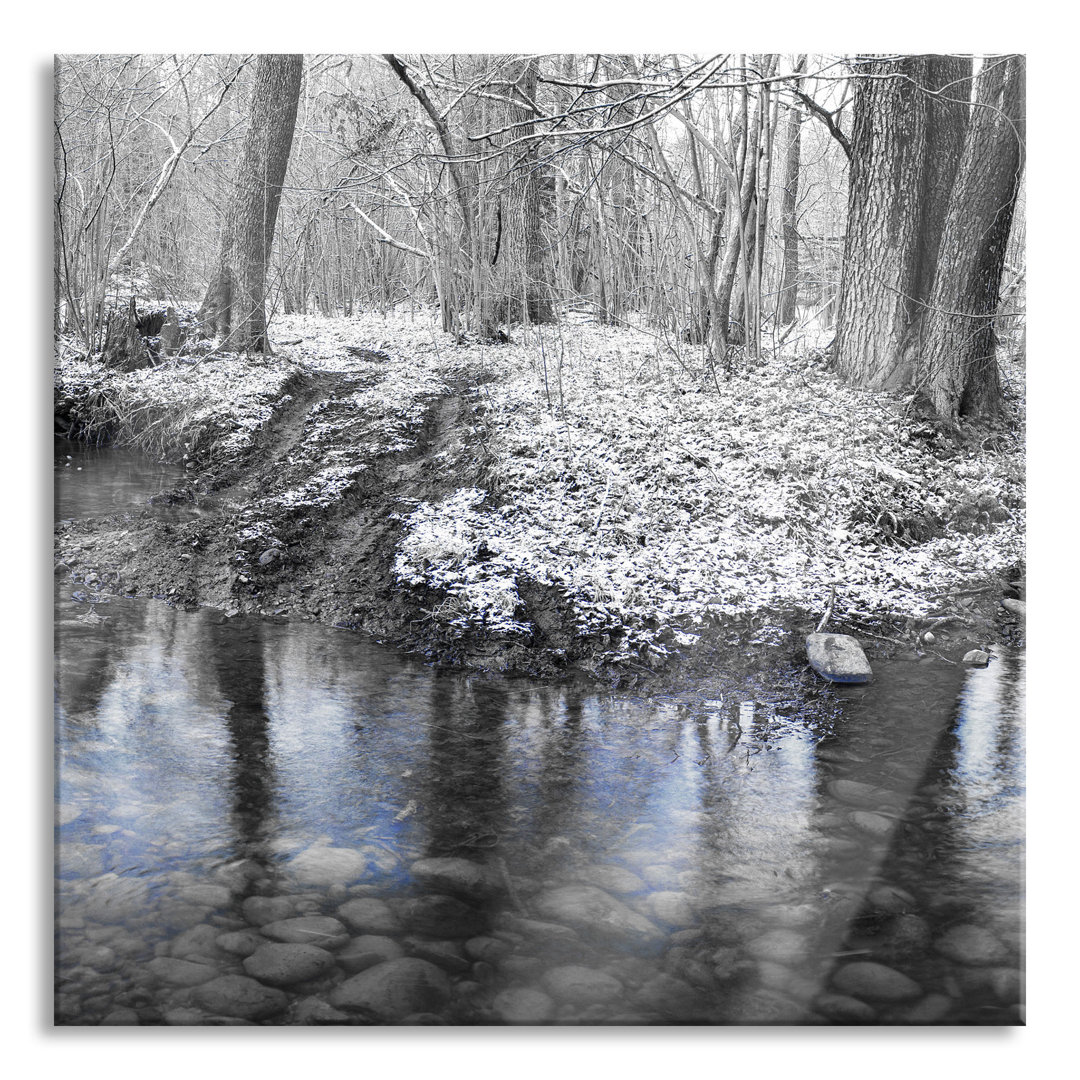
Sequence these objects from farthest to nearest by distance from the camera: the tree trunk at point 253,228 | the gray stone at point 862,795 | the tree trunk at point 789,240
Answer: the tree trunk at point 789,240 → the tree trunk at point 253,228 → the gray stone at point 862,795

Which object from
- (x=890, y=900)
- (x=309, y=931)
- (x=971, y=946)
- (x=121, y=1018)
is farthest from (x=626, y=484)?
(x=121, y=1018)

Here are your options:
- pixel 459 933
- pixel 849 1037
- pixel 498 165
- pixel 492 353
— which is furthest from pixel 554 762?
pixel 492 353

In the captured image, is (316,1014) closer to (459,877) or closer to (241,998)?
(241,998)

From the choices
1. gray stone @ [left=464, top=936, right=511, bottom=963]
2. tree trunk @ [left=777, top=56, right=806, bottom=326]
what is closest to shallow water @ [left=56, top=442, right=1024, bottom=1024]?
gray stone @ [left=464, top=936, right=511, bottom=963]

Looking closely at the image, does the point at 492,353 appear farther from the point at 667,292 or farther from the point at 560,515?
the point at 560,515

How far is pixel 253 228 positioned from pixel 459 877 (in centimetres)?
350

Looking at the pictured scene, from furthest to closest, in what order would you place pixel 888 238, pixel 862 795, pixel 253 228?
pixel 888 238 → pixel 253 228 → pixel 862 795

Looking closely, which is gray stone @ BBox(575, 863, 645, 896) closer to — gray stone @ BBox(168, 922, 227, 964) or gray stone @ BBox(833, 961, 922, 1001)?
gray stone @ BBox(833, 961, 922, 1001)

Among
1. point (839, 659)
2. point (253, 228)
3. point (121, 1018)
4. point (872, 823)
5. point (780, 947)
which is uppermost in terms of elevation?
point (253, 228)

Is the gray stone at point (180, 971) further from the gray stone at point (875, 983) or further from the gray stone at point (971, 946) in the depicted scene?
the gray stone at point (971, 946)

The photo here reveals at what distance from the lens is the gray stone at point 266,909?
1750 millimetres

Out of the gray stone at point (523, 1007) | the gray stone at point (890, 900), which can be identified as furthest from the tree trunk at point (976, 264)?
the gray stone at point (523, 1007)

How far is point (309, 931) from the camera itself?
1.73 meters

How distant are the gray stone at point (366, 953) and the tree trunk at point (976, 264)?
9.02 feet
